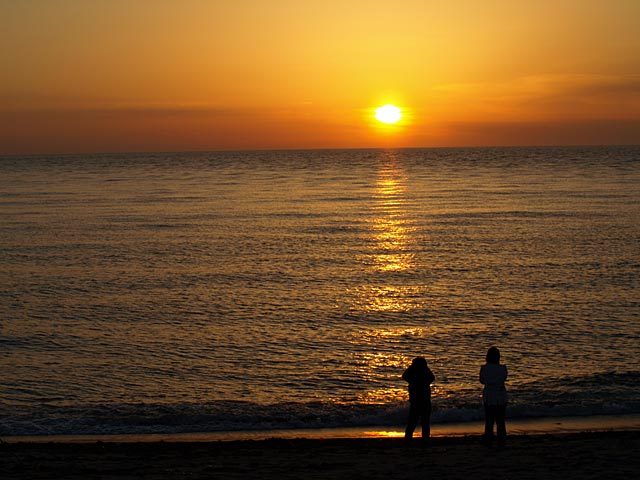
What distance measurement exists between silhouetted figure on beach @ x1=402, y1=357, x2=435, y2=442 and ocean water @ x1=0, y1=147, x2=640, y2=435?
2.25 meters

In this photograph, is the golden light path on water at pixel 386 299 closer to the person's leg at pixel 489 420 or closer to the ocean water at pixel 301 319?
the ocean water at pixel 301 319

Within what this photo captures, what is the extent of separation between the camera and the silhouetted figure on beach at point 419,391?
12734mm

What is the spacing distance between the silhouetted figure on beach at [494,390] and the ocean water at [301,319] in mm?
2580

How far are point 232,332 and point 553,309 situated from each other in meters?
9.90

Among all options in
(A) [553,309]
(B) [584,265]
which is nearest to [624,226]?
(B) [584,265]

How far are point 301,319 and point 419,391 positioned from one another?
1084 centimetres

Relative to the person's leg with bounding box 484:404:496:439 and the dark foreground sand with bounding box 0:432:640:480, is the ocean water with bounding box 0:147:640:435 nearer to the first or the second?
the dark foreground sand with bounding box 0:432:640:480

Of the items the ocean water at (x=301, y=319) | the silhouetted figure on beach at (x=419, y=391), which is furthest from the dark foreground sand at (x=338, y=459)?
the ocean water at (x=301, y=319)

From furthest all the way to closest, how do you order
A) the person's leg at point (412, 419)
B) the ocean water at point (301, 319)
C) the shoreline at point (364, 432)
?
Answer: the ocean water at point (301, 319) < the shoreline at point (364, 432) < the person's leg at point (412, 419)

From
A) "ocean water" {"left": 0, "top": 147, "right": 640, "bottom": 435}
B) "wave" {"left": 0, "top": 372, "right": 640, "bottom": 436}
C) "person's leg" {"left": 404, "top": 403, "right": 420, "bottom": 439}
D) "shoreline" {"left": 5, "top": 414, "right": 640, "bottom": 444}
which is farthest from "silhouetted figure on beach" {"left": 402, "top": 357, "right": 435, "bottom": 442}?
"ocean water" {"left": 0, "top": 147, "right": 640, "bottom": 435}

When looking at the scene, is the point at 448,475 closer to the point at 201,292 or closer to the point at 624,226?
the point at 201,292

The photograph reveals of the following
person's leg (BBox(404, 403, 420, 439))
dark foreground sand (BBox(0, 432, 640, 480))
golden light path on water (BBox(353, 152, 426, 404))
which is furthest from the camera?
golden light path on water (BBox(353, 152, 426, 404))

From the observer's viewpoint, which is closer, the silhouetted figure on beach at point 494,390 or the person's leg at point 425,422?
the silhouetted figure on beach at point 494,390

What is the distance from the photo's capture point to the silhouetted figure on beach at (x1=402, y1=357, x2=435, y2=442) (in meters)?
12.7
